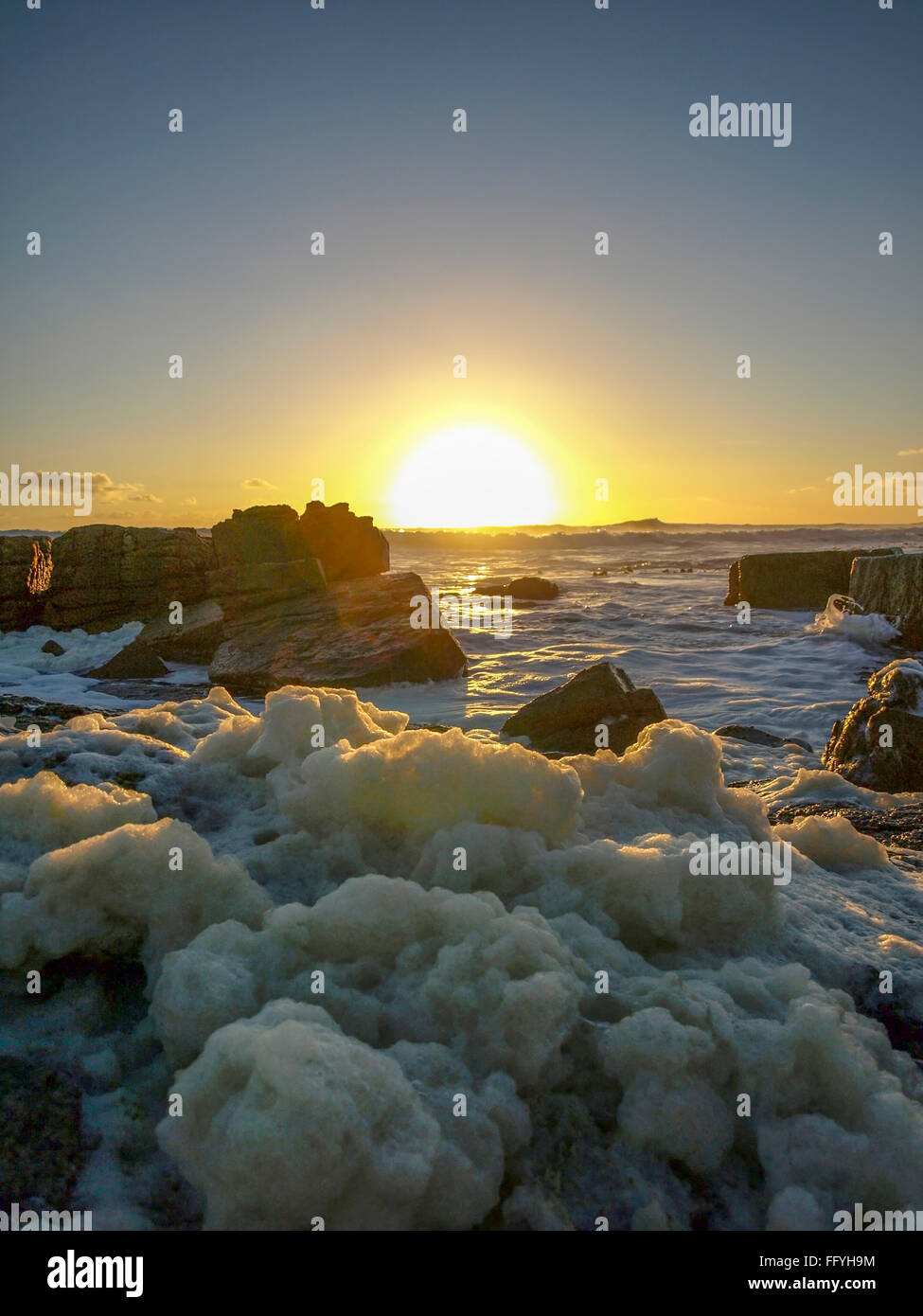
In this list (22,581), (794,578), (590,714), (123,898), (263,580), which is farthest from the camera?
(794,578)

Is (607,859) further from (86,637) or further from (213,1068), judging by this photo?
(86,637)

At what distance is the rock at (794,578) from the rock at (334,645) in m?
9.35

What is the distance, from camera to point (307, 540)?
47.5 feet

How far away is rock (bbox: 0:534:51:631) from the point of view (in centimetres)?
1347

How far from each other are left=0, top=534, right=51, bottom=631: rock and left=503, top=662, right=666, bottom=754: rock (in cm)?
1055

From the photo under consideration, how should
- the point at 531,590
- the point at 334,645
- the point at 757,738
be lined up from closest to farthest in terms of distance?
1. the point at 757,738
2. the point at 334,645
3. the point at 531,590

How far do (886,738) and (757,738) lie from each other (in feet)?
5.41

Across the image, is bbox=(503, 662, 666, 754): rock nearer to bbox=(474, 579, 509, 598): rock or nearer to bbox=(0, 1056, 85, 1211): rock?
bbox=(0, 1056, 85, 1211): rock

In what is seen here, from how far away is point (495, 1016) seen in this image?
1.94m

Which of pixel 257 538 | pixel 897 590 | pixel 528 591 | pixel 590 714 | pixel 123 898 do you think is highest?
pixel 257 538

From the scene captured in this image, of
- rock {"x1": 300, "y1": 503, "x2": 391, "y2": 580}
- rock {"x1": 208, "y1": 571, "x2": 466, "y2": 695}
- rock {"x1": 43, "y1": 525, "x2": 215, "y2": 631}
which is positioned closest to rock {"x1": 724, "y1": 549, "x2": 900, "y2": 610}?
rock {"x1": 300, "y1": 503, "x2": 391, "y2": 580}

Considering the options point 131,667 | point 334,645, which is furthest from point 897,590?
point 131,667

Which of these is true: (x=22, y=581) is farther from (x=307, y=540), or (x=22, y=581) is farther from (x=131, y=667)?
(x=307, y=540)

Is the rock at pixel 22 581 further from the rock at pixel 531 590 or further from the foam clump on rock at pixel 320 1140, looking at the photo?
the foam clump on rock at pixel 320 1140
